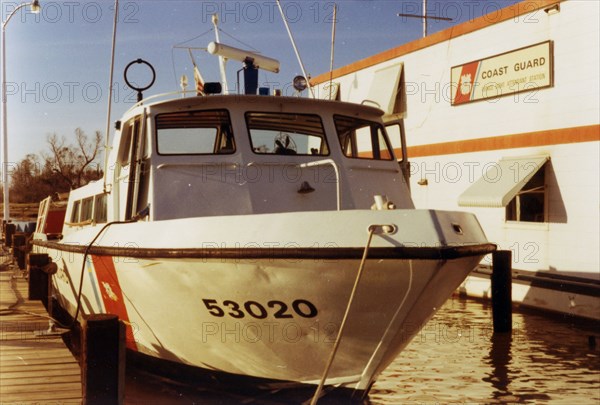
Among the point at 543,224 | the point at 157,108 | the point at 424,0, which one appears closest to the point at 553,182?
the point at 543,224

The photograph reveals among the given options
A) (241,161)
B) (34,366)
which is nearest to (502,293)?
(241,161)

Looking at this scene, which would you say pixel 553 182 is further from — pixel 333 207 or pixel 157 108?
pixel 157 108

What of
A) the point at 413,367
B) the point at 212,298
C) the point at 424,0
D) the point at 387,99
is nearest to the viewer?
the point at 212,298

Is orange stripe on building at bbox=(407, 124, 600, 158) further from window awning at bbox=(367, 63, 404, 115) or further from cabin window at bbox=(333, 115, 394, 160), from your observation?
cabin window at bbox=(333, 115, 394, 160)

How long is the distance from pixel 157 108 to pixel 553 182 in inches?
349

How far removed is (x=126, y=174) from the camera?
24.2 feet

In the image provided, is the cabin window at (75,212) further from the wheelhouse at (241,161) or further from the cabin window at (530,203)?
the cabin window at (530,203)

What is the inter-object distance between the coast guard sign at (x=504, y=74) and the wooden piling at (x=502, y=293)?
3849 mm

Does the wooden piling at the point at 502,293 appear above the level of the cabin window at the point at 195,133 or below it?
below

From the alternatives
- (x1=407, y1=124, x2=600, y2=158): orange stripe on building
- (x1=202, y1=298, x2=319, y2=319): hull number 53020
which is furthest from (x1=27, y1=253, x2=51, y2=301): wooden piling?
(x1=407, y1=124, x2=600, y2=158): orange stripe on building

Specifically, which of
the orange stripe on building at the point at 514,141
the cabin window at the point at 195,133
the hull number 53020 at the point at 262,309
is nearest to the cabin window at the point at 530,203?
the orange stripe on building at the point at 514,141

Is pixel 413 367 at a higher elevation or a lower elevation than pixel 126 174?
lower

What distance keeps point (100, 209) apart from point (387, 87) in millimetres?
10745

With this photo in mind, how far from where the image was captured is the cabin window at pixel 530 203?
1346cm
